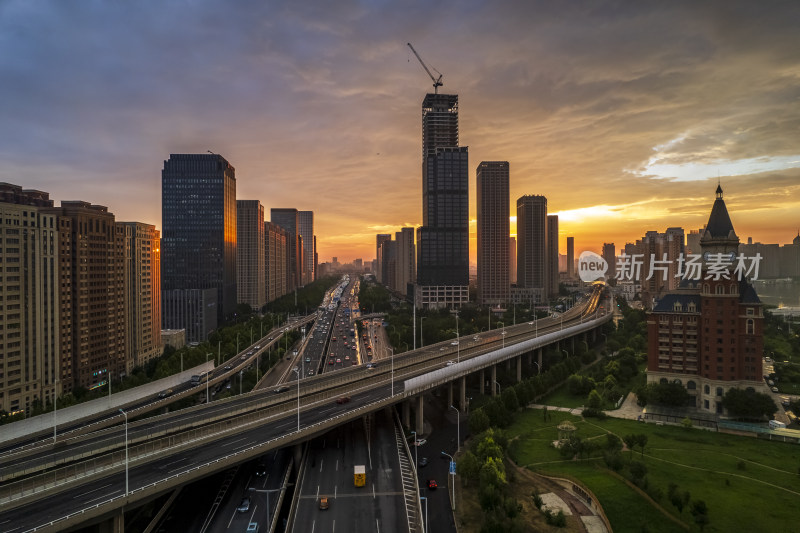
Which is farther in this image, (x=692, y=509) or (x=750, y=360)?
(x=750, y=360)

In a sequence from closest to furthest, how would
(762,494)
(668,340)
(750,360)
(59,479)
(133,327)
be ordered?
(59,479) → (762,494) → (750,360) → (668,340) → (133,327)

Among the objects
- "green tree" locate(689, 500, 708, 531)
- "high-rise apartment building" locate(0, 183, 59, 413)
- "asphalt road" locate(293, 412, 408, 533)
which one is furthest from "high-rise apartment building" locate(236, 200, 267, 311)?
"green tree" locate(689, 500, 708, 531)

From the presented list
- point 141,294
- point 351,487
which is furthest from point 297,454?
point 141,294

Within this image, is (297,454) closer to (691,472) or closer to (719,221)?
(691,472)

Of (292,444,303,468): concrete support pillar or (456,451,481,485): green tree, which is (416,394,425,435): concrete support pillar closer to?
(456,451,481,485): green tree

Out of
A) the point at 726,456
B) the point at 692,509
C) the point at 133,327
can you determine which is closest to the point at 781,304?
the point at 726,456

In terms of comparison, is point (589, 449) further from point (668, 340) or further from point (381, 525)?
point (668, 340)
